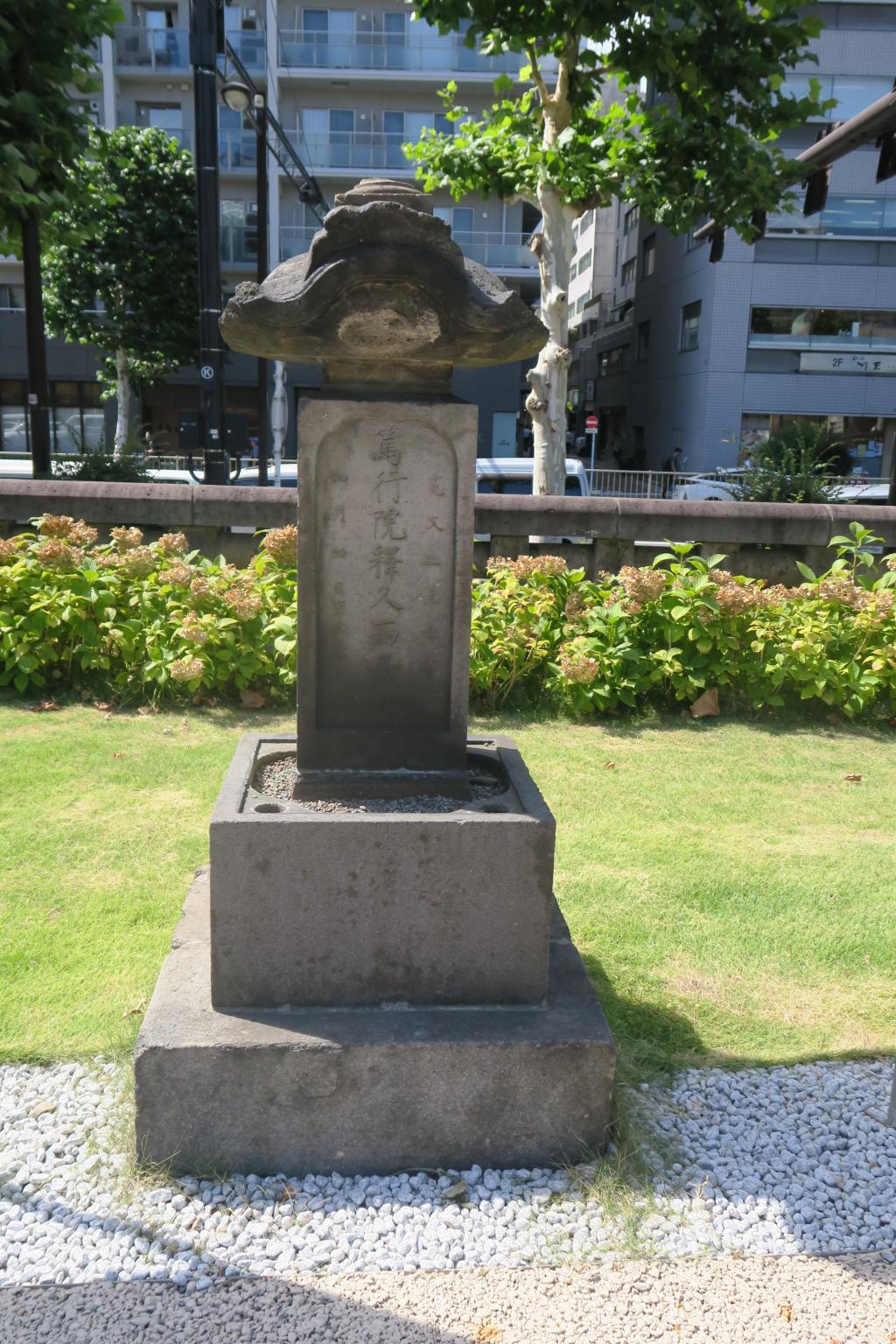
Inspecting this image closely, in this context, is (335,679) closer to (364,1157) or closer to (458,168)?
(364,1157)

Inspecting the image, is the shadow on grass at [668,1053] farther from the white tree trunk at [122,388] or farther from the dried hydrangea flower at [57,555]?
the white tree trunk at [122,388]

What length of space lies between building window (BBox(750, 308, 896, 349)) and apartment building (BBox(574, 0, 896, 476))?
0.08 ft

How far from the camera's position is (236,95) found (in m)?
12.7

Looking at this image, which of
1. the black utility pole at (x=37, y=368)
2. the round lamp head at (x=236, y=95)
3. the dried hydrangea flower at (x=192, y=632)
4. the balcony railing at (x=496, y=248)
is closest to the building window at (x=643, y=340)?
the balcony railing at (x=496, y=248)

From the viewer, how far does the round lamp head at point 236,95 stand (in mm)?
12653

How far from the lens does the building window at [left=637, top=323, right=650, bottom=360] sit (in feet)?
123

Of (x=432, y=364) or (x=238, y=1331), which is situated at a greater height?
(x=432, y=364)

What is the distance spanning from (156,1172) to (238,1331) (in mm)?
621

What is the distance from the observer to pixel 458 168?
1434cm

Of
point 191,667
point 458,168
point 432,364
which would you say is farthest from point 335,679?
point 458,168

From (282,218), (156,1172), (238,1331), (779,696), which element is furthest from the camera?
(282,218)

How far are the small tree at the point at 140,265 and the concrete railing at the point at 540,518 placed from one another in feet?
64.3

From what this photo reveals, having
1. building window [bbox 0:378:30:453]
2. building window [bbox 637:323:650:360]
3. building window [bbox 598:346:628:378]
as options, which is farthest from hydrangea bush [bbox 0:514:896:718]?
building window [bbox 598:346:628:378]

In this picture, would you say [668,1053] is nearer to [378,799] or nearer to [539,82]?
[378,799]
